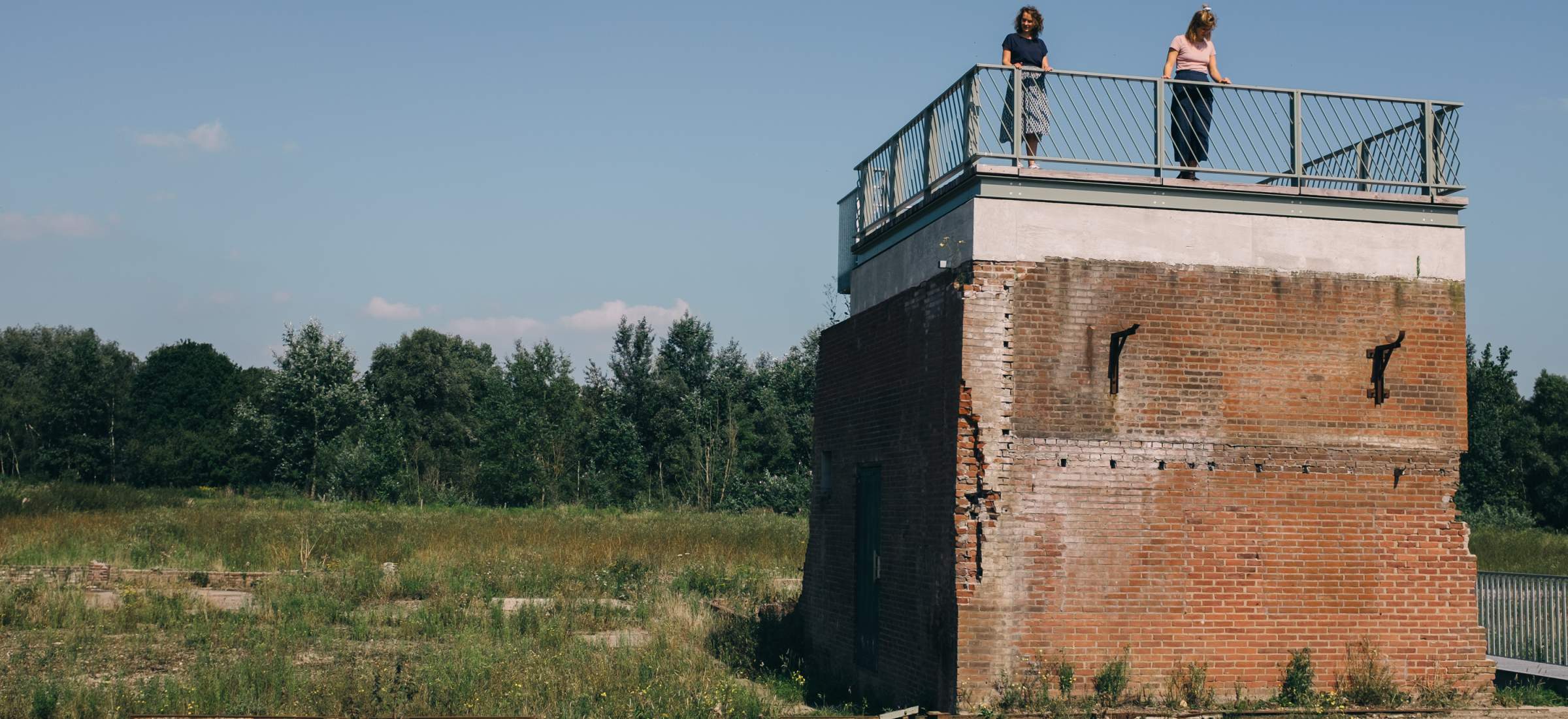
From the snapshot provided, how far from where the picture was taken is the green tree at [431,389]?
6906 centimetres

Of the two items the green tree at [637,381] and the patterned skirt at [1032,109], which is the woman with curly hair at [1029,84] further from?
the green tree at [637,381]

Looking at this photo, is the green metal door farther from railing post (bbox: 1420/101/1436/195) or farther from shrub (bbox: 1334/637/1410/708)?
railing post (bbox: 1420/101/1436/195)

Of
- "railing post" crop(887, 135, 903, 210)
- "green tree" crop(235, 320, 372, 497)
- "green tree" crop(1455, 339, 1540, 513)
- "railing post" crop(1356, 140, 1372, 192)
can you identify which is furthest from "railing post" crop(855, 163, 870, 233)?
"green tree" crop(235, 320, 372, 497)

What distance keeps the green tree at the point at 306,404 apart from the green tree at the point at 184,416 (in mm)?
7600

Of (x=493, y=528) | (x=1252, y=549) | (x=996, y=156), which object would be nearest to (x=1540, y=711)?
(x=1252, y=549)

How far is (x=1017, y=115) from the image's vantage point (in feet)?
34.9

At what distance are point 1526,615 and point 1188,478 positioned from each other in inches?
261

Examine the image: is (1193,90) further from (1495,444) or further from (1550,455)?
(1550,455)

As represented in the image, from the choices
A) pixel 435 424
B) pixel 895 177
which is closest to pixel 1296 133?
pixel 895 177

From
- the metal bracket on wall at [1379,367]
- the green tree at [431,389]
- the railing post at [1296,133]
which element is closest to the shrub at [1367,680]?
the metal bracket on wall at [1379,367]

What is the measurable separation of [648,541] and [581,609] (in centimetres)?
846

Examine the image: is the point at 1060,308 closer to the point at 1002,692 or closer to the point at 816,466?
the point at 1002,692

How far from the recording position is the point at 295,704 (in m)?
11.2

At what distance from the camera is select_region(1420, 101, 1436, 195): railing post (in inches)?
448
